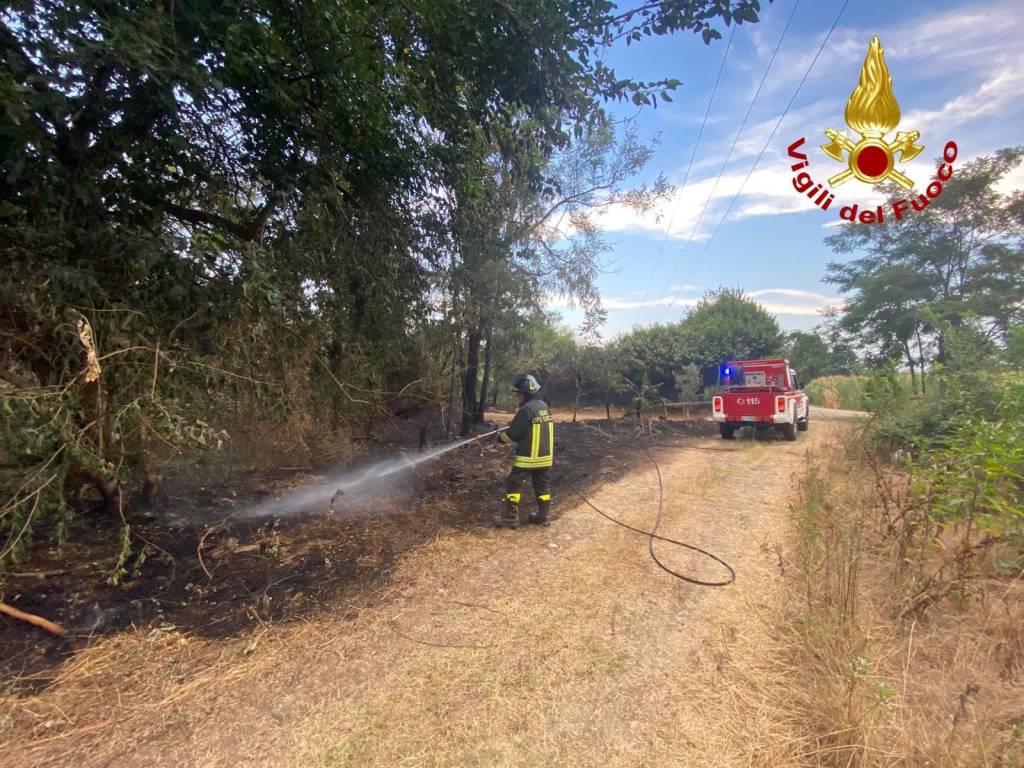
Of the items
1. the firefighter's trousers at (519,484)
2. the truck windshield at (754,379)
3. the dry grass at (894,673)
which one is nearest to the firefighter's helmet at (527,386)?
the firefighter's trousers at (519,484)

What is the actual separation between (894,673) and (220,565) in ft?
17.5

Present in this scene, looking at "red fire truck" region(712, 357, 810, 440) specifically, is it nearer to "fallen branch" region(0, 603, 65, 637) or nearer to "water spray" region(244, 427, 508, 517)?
"water spray" region(244, 427, 508, 517)

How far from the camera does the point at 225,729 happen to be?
227 centimetres

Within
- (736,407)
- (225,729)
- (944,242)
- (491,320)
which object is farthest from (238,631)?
(944,242)

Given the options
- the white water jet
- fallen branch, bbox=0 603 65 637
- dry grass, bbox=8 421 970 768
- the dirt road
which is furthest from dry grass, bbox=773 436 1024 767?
fallen branch, bbox=0 603 65 637

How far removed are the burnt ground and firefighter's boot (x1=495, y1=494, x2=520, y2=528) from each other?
25 centimetres

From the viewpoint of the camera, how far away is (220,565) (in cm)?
415

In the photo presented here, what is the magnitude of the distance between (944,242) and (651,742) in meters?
25.1

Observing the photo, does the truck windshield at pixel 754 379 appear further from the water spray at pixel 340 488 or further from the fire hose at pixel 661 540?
the water spray at pixel 340 488

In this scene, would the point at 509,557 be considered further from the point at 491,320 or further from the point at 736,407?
the point at 736,407

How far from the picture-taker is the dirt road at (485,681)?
2.16m

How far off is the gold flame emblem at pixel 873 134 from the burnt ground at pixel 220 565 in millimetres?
5584

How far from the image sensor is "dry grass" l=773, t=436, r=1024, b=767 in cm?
197

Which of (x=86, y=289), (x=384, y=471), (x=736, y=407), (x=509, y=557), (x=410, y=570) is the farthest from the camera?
(x=736, y=407)
